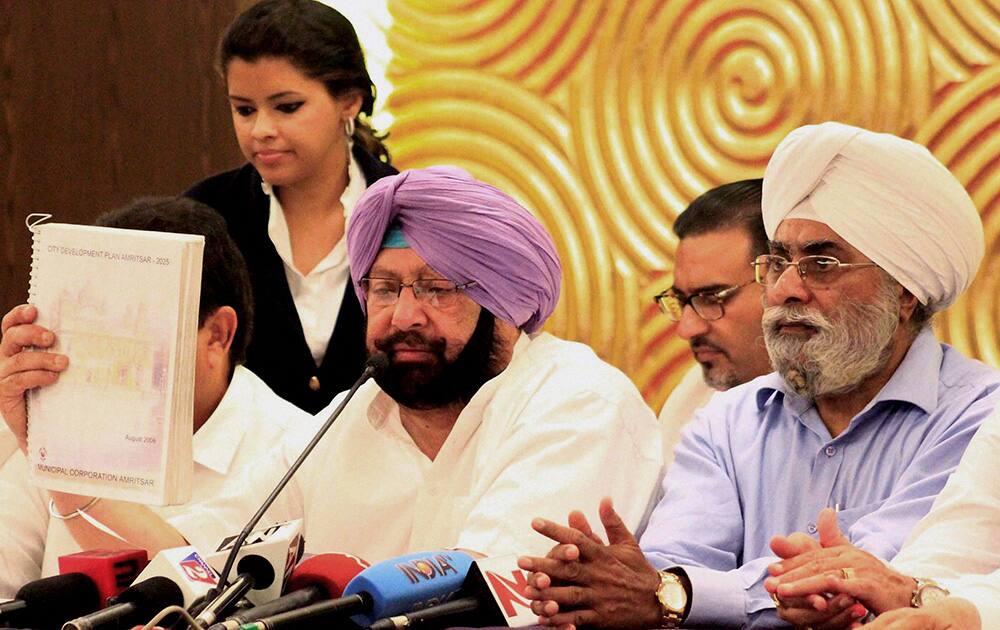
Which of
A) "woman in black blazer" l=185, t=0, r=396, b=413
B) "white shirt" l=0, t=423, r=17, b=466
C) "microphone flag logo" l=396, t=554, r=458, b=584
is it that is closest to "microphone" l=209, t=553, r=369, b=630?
"microphone flag logo" l=396, t=554, r=458, b=584

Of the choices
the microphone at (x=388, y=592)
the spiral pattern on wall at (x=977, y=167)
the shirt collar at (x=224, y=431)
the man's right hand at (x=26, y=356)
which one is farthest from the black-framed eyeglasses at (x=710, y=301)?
the microphone at (x=388, y=592)

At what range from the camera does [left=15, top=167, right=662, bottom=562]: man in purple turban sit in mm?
2975

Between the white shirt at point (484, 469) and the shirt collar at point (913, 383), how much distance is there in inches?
10.6

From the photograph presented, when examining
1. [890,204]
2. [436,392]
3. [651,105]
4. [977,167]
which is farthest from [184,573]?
[651,105]

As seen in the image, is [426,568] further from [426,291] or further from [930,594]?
[426,291]

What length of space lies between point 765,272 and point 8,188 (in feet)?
10.9

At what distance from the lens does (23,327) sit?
2637mm

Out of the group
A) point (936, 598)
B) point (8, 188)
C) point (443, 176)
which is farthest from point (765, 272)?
point (8, 188)

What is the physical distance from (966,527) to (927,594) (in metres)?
0.21

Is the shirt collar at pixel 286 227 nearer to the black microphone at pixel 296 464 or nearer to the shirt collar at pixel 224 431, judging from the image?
the shirt collar at pixel 224 431

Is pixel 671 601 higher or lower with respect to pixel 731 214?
lower

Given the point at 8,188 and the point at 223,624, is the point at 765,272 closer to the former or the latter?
the point at 223,624

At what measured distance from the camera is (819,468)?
2.81 m

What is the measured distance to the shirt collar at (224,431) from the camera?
326 centimetres
